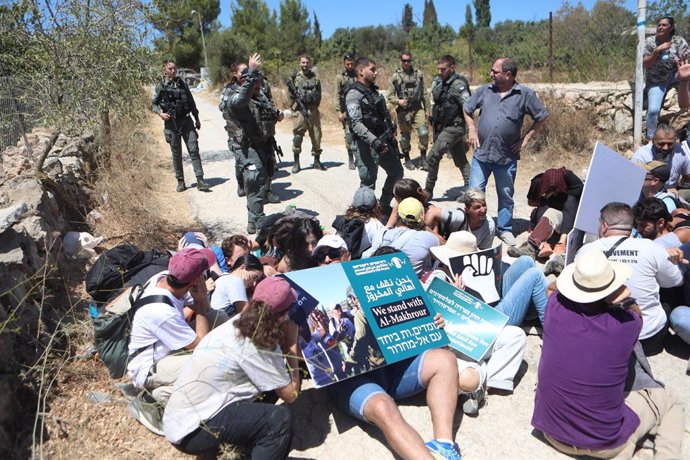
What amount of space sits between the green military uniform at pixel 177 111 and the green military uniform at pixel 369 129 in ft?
10.4

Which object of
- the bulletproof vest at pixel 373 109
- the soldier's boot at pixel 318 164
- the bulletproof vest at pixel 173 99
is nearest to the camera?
the bulletproof vest at pixel 373 109

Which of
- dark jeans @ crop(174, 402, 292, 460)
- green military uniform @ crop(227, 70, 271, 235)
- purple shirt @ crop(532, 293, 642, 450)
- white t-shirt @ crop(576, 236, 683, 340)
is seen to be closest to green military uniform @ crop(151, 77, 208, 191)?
green military uniform @ crop(227, 70, 271, 235)

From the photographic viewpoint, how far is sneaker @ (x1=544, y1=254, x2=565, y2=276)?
15.7 feet

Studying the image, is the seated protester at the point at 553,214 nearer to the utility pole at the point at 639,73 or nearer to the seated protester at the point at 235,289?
the seated protester at the point at 235,289

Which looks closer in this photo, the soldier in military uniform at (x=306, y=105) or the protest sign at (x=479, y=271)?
the protest sign at (x=479, y=271)

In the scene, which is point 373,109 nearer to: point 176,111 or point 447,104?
point 447,104

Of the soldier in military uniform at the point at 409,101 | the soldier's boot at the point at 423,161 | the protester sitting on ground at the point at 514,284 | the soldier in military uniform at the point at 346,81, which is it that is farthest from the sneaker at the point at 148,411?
the soldier's boot at the point at 423,161

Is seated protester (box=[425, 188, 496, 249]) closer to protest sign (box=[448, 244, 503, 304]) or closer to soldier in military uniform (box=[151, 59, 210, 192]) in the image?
protest sign (box=[448, 244, 503, 304])

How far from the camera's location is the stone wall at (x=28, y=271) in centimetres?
301

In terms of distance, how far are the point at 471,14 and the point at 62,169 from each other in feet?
189

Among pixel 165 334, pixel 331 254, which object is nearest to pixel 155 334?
pixel 165 334

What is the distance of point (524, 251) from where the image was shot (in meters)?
5.34

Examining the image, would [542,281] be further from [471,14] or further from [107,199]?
[471,14]

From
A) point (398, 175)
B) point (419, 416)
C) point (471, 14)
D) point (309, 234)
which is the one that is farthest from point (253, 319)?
point (471, 14)
